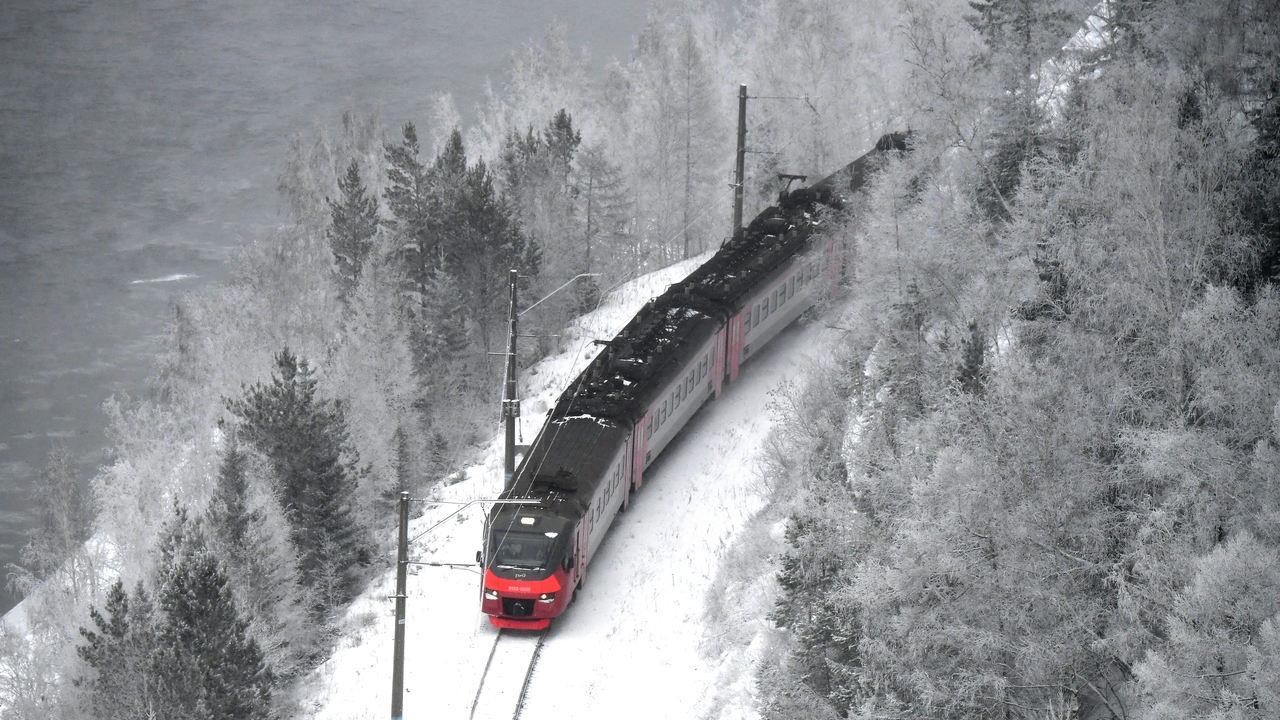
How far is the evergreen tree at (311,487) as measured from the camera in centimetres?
2908

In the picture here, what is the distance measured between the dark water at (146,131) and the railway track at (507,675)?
41.7 m

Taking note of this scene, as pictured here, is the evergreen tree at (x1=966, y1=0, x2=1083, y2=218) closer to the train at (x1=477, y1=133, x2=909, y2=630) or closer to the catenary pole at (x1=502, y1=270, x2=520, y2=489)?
the train at (x1=477, y1=133, x2=909, y2=630)

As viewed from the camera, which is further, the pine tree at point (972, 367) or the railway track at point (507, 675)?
the railway track at point (507, 675)

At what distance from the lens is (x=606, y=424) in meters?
25.5

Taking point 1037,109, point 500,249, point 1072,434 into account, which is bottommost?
point 500,249

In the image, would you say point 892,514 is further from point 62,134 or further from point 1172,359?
point 62,134

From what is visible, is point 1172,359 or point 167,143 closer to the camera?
point 1172,359

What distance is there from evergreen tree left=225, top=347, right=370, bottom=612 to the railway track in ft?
25.1

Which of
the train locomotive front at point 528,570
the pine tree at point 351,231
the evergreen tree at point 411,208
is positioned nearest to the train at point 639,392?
the train locomotive front at point 528,570

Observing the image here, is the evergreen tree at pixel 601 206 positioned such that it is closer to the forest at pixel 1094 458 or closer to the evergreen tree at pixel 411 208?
the evergreen tree at pixel 411 208

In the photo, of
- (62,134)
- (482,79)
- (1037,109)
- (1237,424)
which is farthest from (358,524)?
(62,134)

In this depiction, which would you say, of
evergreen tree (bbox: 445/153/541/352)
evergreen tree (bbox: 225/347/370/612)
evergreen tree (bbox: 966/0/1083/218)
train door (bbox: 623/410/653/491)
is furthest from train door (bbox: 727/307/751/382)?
evergreen tree (bbox: 445/153/541/352)

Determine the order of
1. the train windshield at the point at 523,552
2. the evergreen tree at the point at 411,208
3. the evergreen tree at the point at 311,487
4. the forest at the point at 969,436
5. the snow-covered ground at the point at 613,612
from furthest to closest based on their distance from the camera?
the evergreen tree at the point at 411,208 < the evergreen tree at the point at 311,487 < the train windshield at the point at 523,552 < the snow-covered ground at the point at 613,612 < the forest at the point at 969,436

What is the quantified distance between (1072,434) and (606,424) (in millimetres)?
10937
